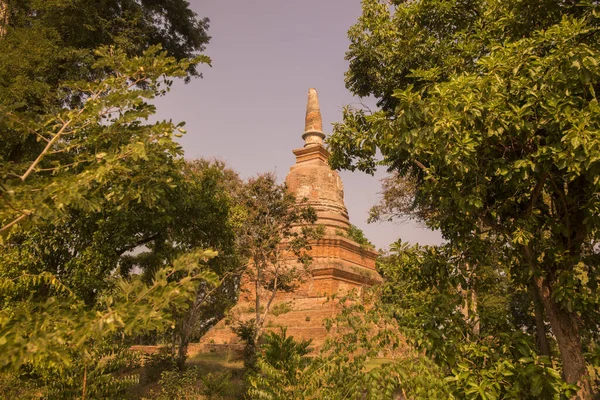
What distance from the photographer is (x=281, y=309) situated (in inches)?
587

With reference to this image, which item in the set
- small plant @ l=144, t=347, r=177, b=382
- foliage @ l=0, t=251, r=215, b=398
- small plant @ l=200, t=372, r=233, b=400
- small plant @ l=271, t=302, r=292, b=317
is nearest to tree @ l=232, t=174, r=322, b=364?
small plant @ l=144, t=347, r=177, b=382

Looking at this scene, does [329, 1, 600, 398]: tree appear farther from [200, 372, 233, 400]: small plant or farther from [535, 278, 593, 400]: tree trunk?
[200, 372, 233, 400]: small plant

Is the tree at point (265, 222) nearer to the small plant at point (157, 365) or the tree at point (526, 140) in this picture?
the small plant at point (157, 365)

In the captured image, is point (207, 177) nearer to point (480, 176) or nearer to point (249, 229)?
point (249, 229)

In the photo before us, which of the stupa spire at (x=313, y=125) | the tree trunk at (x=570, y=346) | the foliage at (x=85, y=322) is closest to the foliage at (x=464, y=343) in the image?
the tree trunk at (x=570, y=346)

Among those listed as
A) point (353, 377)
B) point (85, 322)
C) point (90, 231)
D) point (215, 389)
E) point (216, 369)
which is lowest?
point (215, 389)

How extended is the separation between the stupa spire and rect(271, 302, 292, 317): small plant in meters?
7.92

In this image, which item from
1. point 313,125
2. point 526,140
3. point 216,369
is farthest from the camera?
point 313,125

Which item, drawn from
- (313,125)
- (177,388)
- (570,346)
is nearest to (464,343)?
(570,346)

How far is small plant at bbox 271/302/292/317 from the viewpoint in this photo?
14734mm

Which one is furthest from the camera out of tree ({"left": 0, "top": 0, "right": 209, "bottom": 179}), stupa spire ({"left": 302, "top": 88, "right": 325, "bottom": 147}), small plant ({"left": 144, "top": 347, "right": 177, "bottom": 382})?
stupa spire ({"left": 302, "top": 88, "right": 325, "bottom": 147})

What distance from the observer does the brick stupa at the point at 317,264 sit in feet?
45.8

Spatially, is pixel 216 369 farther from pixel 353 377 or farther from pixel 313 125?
pixel 313 125

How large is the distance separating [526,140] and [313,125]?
55.1ft
